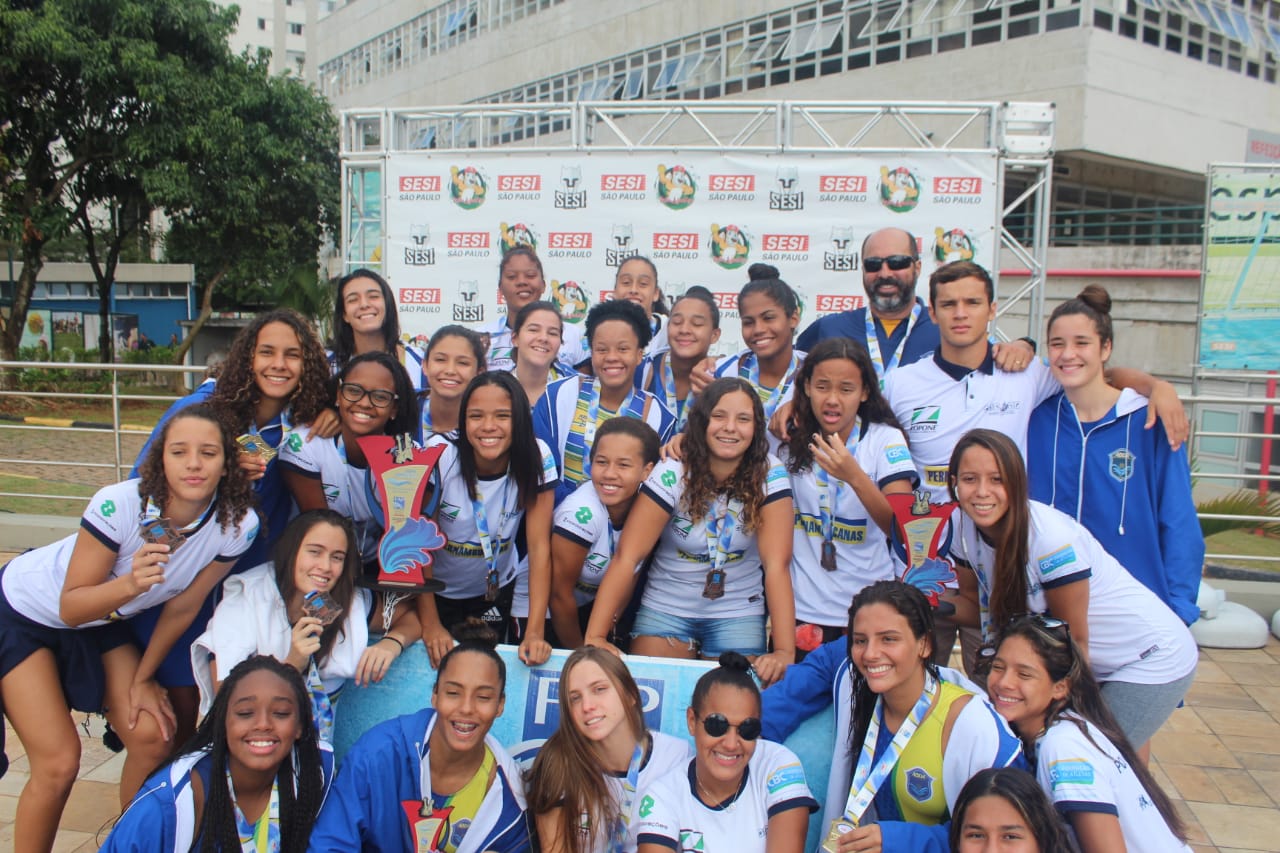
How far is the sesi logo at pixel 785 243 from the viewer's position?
8570 mm

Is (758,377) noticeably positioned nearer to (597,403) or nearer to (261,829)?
(597,403)

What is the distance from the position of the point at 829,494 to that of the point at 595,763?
4.23 feet

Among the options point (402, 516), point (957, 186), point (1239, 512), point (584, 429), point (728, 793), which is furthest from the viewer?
point (957, 186)

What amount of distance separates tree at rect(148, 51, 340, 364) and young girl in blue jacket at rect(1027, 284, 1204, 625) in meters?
17.0

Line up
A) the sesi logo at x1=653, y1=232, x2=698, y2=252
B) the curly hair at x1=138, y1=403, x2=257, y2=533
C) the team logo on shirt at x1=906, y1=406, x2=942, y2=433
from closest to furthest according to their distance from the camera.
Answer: the curly hair at x1=138, y1=403, x2=257, y2=533
the team logo on shirt at x1=906, y1=406, x2=942, y2=433
the sesi logo at x1=653, y1=232, x2=698, y2=252

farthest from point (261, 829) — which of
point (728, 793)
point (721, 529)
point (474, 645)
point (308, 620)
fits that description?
point (721, 529)

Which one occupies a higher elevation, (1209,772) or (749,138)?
(749,138)

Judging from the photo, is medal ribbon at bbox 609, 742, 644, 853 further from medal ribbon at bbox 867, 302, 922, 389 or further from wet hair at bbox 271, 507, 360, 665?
medal ribbon at bbox 867, 302, 922, 389

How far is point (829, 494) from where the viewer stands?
334 cm

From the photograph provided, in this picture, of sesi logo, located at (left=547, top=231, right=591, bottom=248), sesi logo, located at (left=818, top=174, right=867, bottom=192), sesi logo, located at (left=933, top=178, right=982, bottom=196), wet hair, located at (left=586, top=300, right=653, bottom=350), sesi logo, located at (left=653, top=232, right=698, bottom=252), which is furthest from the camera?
sesi logo, located at (left=547, top=231, right=591, bottom=248)

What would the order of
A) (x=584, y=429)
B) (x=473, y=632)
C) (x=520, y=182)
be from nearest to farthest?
(x=473, y=632) → (x=584, y=429) → (x=520, y=182)

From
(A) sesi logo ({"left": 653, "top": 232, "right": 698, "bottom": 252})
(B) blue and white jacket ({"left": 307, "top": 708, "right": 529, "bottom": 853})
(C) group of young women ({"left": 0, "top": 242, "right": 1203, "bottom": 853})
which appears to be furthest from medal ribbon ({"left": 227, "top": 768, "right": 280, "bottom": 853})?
(A) sesi logo ({"left": 653, "top": 232, "right": 698, "bottom": 252})

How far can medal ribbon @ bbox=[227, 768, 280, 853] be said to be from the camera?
2.50 metres

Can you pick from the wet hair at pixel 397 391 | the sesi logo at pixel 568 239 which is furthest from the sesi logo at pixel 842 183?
the wet hair at pixel 397 391
